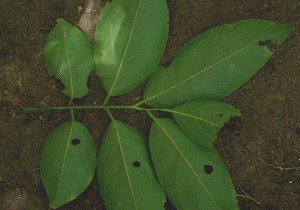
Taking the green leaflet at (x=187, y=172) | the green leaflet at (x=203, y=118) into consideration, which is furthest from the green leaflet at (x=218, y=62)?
the green leaflet at (x=187, y=172)

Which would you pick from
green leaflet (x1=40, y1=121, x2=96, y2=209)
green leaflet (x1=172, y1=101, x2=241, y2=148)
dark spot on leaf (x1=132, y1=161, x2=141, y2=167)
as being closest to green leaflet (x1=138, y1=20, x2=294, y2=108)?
green leaflet (x1=172, y1=101, x2=241, y2=148)

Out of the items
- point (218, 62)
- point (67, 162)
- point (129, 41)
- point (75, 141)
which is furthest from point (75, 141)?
point (218, 62)

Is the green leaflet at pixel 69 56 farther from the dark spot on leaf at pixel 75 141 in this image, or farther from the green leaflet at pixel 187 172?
the green leaflet at pixel 187 172

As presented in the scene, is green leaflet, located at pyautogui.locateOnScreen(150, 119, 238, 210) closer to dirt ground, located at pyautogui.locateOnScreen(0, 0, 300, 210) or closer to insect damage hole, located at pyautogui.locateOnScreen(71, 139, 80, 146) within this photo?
dirt ground, located at pyautogui.locateOnScreen(0, 0, 300, 210)

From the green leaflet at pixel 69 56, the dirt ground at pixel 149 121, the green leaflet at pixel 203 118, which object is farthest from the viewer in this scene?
the dirt ground at pixel 149 121

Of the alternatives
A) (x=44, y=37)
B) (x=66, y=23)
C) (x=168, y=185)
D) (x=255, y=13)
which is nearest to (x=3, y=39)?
(x=44, y=37)

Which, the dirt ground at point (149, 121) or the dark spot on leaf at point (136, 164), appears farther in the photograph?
the dirt ground at point (149, 121)
